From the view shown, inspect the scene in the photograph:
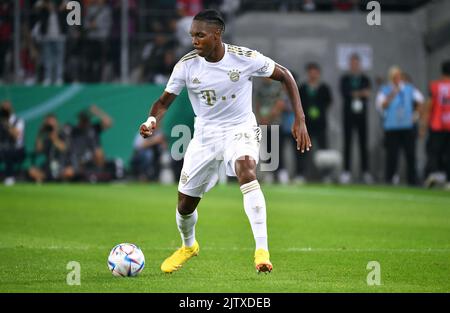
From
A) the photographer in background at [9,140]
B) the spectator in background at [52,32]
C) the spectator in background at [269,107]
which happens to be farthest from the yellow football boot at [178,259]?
the spectator in background at [52,32]

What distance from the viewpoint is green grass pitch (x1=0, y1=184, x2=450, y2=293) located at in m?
9.21

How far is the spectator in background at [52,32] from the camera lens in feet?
83.5

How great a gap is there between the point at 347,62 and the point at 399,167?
9.99ft

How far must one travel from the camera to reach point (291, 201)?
1958 centimetres

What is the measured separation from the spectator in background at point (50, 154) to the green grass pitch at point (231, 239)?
245 cm

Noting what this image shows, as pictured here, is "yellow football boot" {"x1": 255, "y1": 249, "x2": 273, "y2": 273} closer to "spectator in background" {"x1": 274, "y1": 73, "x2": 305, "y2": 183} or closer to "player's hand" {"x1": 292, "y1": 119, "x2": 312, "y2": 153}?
"player's hand" {"x1": 292, "y1": 119, "x2": 312, "y2": 153}

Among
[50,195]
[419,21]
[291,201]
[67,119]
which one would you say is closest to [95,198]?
[50,195]

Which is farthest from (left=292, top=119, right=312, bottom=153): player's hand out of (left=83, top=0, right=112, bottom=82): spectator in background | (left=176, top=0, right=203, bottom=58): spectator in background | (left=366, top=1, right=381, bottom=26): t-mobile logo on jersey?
(left=83, top=0, right=112, bottom=82): spectator in background

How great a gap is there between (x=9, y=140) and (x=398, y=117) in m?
8.82

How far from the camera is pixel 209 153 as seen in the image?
10008 millimetres

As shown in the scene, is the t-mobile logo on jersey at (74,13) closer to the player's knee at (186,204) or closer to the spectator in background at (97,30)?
the spectator in background at (97,30)

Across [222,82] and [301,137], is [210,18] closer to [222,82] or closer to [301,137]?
[222,82]

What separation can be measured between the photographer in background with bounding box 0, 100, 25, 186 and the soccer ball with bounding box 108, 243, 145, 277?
14768 millimetres

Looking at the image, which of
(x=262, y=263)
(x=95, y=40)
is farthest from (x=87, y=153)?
(x=262, y=263)
